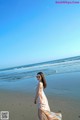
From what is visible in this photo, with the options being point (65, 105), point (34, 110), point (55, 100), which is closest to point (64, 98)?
point (55, 100)

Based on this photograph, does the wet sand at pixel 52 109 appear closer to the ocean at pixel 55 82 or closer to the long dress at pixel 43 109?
the ocean at pixel 55 82

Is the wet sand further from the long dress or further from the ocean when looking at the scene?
the long dress

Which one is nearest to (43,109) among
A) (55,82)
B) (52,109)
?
(52,109)

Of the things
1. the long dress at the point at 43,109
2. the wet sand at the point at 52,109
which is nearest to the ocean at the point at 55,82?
the wet sand at the point at 52,109

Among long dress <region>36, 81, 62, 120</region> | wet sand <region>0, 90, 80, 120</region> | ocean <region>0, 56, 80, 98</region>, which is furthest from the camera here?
ocean <region>0, 56, 80, 98</region>

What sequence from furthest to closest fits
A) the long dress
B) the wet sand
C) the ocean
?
1. the ocean
2. the wet sand
3. the long dress

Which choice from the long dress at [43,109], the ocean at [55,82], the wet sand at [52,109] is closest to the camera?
the long dress at [43,109]

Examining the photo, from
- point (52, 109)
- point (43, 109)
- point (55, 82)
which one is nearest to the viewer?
point (43, 109)

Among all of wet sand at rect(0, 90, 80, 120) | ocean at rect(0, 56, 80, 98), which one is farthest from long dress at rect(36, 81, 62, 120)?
ocean at rect(0, 56, 80, 98)

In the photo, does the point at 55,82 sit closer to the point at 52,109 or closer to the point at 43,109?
the point at 52,109

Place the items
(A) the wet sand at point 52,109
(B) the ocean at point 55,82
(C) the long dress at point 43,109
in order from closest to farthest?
(C) the long dress at point 43,109
(A) the wet sand at point 52,109
(B) the ocean at point 55,82

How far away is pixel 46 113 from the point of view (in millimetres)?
5656

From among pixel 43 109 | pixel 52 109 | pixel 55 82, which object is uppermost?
pixel 43 109

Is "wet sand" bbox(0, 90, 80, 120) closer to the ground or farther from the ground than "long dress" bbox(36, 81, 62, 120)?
closer to the ground
